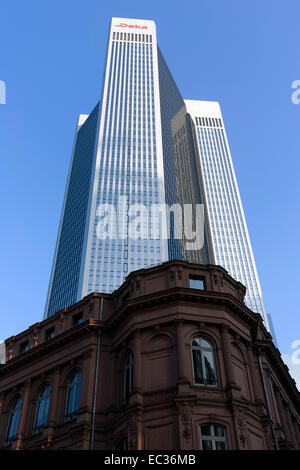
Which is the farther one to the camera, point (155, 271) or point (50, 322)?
point (50, 322)

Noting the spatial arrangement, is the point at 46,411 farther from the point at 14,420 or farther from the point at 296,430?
the point at 296,430

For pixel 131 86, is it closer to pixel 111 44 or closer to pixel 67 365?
pixel 111 44

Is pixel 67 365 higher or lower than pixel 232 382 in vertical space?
higher

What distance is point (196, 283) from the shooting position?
34.8 metres

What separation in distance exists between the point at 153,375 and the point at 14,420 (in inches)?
558

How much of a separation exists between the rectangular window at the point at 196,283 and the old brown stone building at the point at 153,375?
3.3 inches

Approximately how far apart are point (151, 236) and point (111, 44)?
99.3 m

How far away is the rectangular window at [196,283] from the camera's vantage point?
113ft

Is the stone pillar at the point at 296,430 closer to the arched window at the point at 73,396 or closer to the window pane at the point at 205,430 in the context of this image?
the window pane at the point at 205,430

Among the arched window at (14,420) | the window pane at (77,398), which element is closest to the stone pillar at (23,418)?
the arched window at (14,420)

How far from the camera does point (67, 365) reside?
35000 mm

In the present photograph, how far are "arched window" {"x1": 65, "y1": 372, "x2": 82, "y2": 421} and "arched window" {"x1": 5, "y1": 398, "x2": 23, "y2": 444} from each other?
5.47 metres

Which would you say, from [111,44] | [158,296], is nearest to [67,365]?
[158,296]

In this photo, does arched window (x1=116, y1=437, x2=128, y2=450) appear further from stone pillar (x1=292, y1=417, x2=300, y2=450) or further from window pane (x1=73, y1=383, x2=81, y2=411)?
stone pillar (x1=292, y1=417, x2=300, y2=450)
